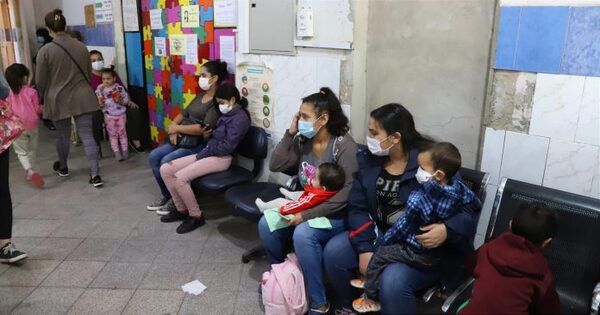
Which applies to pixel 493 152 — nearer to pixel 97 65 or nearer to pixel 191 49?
pixel 191 49

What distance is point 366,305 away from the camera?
2.06 metres

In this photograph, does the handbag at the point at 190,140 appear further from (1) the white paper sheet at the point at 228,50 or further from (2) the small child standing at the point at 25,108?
(2) the small child standing at the point at 25,108

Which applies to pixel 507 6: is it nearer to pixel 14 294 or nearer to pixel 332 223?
pixel 332 223

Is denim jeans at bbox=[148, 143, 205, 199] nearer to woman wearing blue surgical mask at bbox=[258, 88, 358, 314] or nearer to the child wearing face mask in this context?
woman wearing blue surgical mask at bbox=[258, 88, 358, 314]

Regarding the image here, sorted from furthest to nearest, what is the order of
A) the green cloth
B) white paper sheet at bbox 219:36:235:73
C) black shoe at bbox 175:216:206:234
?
white paper sheet at bbox 219:36:235:73 → black shoe at bbox 175:216:206:234 → the green cloth

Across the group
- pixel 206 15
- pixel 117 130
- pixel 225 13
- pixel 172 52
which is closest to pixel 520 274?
pixel 225 13

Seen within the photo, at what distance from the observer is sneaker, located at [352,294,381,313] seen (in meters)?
2.04

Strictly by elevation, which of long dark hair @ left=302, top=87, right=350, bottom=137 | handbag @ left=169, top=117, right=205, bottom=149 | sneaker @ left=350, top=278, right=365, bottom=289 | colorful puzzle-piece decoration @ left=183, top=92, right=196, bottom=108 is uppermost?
long dark hair @ left=302, top=87, right=350, bottom=137

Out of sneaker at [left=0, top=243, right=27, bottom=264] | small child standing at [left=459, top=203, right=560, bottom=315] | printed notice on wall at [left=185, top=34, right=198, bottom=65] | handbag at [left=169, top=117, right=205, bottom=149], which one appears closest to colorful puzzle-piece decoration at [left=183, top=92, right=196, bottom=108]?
printed notice on wall at [left=185, top=34, right=198, bottom=65]

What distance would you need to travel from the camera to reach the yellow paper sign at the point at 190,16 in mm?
3965

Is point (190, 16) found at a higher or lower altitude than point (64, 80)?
higher

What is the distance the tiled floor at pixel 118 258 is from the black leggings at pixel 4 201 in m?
0.25

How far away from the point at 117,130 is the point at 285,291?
3.61 m

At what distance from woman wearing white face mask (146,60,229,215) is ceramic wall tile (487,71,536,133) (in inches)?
81.6
